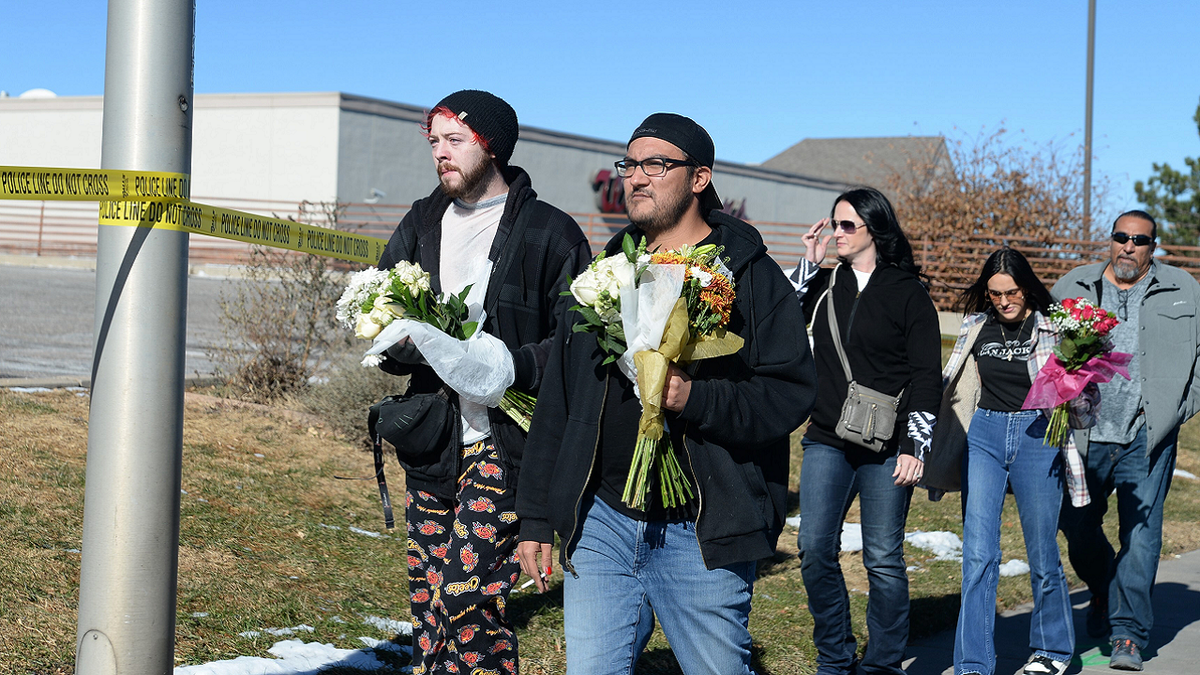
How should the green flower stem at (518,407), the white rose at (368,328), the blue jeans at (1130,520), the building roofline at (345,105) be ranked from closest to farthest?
the white rose at (368,328) → the green flower stem at (518,407) → the blue jeans at (1130,520) → the building roofline at (345,105)

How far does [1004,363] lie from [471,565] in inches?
127

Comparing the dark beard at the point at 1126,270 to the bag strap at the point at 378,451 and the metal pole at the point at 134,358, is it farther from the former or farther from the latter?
the metal pole at the point at 134,358

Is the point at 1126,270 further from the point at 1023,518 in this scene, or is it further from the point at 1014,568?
the point at 1014,568

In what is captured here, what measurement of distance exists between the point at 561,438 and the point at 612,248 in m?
0.60

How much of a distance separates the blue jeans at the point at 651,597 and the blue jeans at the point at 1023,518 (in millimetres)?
2685

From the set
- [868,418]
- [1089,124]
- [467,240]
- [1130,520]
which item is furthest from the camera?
[1089,124]

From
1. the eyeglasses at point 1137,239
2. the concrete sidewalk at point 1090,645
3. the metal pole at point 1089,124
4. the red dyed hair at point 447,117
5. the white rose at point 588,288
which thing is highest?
the metal pole at point 1089,124

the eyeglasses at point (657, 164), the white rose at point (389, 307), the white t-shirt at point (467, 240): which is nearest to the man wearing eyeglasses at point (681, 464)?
the eyeglasses at point (657, 164)

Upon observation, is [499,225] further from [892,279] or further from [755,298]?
[892,279]

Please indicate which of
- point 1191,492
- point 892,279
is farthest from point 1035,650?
point 1191,492

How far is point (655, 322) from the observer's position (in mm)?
2967

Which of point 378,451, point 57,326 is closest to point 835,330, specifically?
point 378,451

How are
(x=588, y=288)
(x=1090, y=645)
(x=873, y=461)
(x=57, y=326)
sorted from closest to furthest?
1. (x=588, y=288)
2. (x=873, y=461)
3. (x=1090, y=645)
4. (x=57, y=326)

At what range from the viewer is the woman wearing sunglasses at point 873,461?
5180 millimetres
